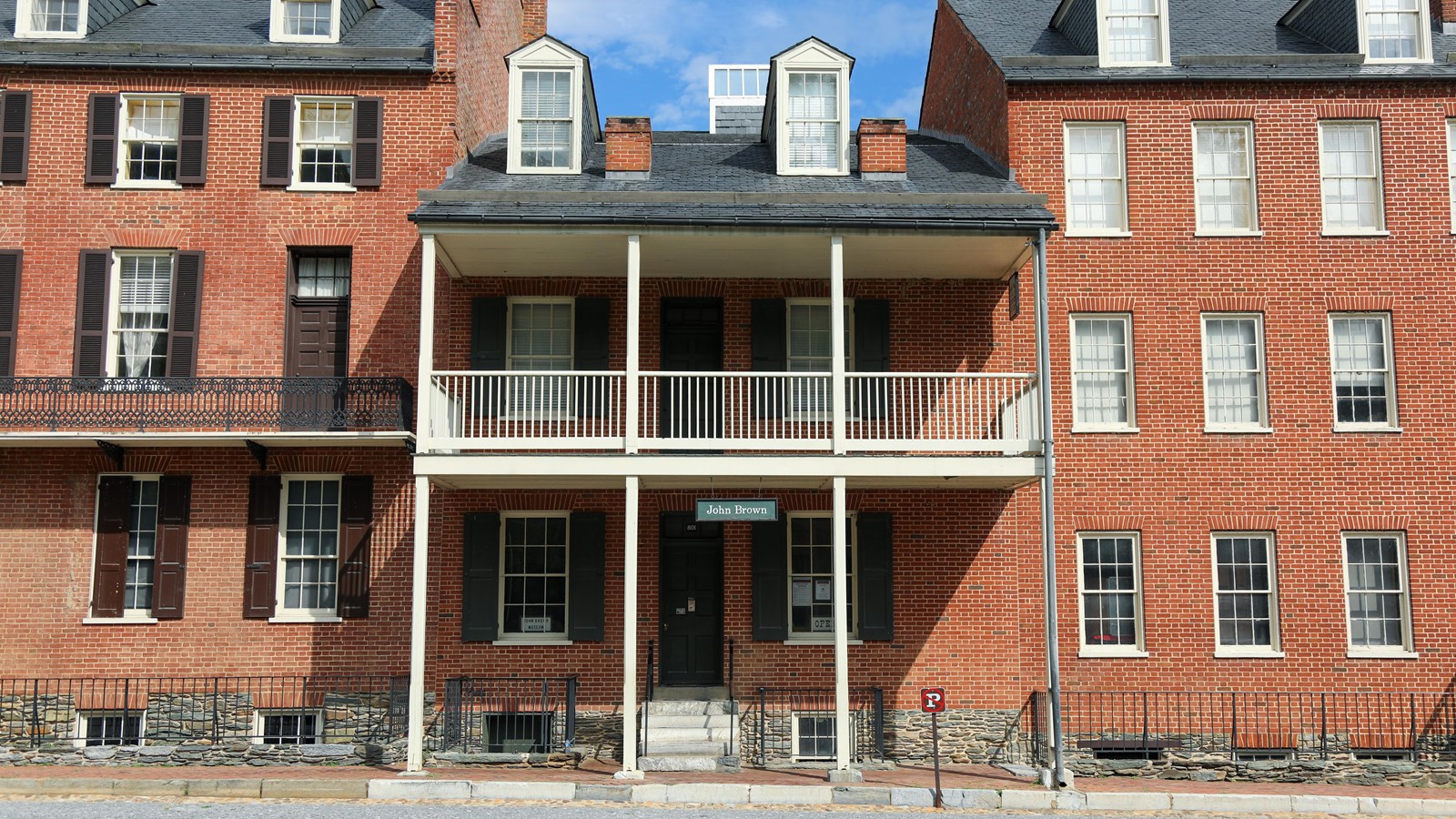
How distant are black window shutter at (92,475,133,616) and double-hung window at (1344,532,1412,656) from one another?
661 inches

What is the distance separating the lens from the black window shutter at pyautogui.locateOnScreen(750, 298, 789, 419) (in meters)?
16.6

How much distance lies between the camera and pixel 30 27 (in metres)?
17.1

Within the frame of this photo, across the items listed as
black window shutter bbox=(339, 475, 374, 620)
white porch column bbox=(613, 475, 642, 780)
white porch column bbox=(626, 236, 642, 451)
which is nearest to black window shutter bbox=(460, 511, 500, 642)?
black window shutter bbox=(339, 475, 374, 620)

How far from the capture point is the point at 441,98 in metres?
16.9

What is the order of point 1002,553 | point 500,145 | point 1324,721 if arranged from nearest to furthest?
point 1324,721, point 1002,553, point 500,145

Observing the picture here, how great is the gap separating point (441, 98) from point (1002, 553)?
1033cm

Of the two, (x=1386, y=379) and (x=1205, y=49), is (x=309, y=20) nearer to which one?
(x=1205, y=49)

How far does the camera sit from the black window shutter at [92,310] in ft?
52.9

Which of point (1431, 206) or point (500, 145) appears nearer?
point (1431, 206)

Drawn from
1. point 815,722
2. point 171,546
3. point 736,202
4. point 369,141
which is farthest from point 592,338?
point 171,546

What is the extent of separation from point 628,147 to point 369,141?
3721mm

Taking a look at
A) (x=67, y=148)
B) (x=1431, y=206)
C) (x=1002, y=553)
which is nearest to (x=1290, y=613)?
(x=1002, y=553)

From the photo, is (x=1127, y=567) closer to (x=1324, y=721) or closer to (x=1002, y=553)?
(x=1002, y=553)

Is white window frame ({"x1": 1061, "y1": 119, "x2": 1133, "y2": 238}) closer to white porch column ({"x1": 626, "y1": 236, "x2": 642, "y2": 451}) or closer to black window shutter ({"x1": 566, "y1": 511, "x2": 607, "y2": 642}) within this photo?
white porch column ({"x1": 626, "y1": 236, "x2": 642, "y2": 451})
